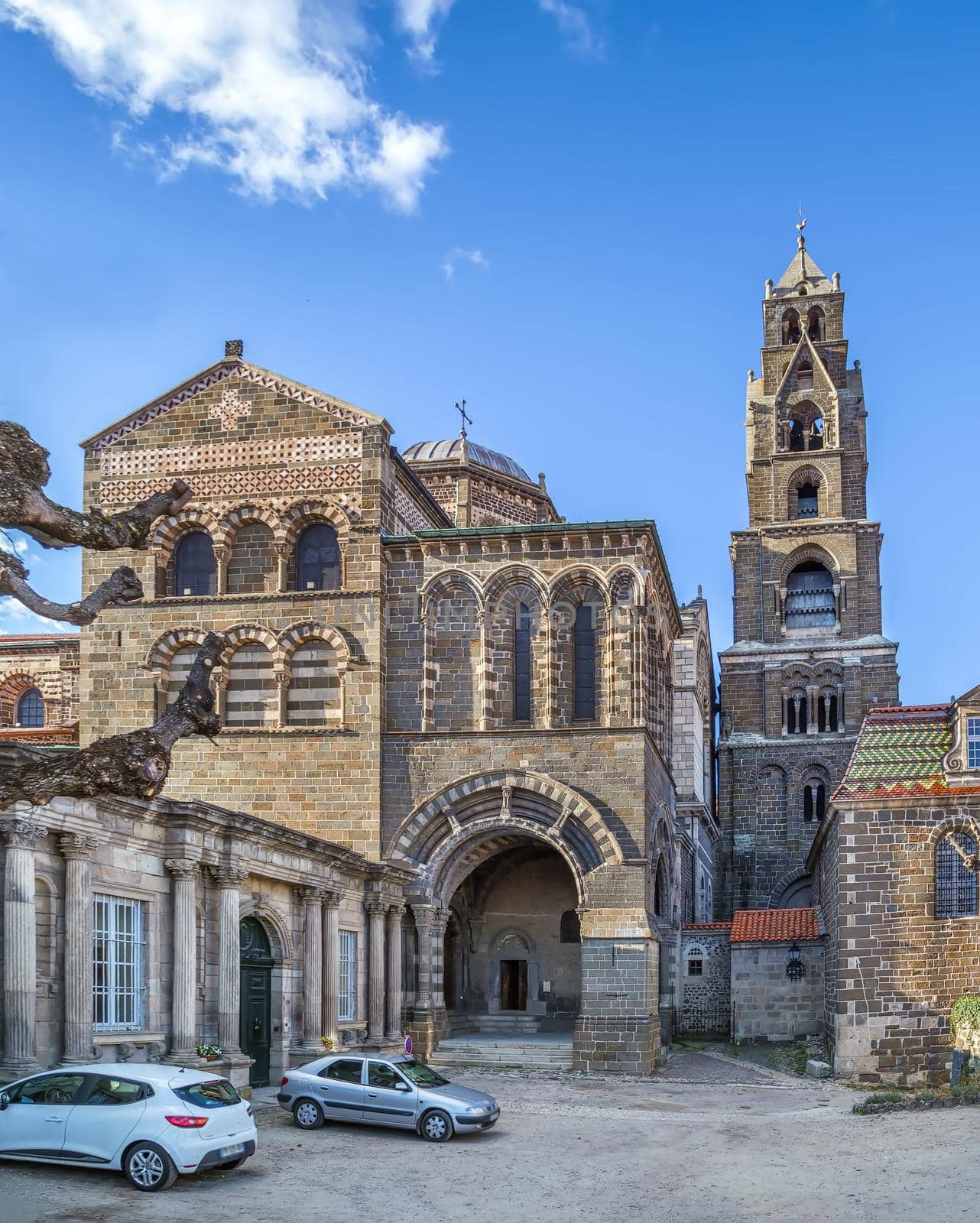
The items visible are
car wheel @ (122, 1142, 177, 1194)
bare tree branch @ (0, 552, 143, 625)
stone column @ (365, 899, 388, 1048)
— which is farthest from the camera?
stone column @ (365, 899, 388, 1048)

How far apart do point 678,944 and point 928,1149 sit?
24.1 metres

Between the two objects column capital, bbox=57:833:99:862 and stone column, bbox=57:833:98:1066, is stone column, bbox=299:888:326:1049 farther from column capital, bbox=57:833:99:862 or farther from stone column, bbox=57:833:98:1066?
column capital, bbox=57:833:99:862

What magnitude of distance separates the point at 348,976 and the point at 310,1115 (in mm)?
8551

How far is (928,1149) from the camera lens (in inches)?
795

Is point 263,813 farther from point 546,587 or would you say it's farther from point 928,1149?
point 928,1149

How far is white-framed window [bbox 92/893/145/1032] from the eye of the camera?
67.5ft

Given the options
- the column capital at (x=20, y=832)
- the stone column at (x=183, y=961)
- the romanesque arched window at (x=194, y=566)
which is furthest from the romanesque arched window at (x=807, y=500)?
the column capital at (x=20, y=832)

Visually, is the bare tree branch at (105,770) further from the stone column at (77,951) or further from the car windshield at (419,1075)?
the car windshield at (419,1075)

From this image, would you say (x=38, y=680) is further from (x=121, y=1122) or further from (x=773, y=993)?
(x=121, y=1122)

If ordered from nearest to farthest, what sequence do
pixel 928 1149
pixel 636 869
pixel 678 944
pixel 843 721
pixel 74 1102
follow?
pixel 74 1102
pixel 928 1149
pixel 636 869
pixel 678 944
pixel 843 721

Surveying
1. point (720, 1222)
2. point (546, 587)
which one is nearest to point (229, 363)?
point (546, 587)

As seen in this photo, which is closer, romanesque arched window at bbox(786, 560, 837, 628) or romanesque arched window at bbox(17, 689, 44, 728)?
romanesque arched window at bbox(17, 689, 44, 728)

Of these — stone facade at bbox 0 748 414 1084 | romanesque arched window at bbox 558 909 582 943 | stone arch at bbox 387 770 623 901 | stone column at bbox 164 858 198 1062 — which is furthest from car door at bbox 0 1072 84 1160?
romanesque arched window at bbox 558 909 582 943

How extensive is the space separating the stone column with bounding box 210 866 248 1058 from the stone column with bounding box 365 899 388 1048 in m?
7.47
